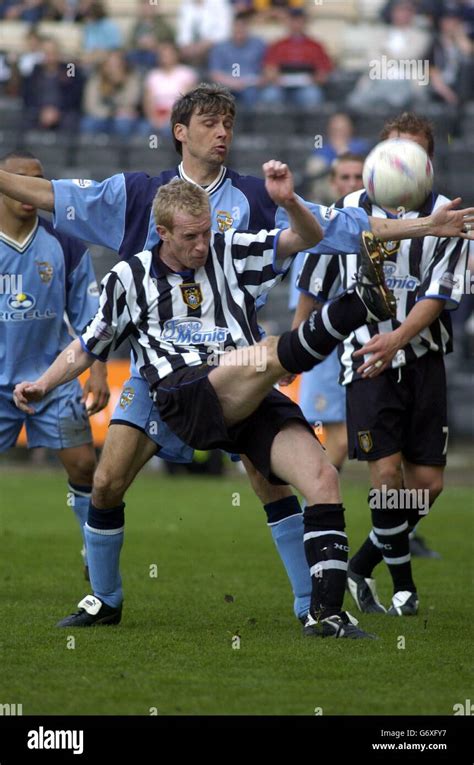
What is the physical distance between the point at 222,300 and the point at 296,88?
13.8 m

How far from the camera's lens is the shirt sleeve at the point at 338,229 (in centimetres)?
604

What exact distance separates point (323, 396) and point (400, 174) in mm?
3012

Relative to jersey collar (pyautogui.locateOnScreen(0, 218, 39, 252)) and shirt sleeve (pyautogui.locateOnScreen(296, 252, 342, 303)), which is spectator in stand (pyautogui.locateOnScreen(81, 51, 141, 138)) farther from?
shirt sleeve (pyautogui.locateOnScreen(296, 252, 342, 303))

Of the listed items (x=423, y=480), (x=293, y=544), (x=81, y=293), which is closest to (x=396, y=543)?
(x=423, y=480)

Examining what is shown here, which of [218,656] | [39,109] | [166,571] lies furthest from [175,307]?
[39,109]

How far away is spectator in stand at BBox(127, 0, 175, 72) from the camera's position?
19859mm

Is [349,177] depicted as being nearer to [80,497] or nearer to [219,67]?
[80,497]

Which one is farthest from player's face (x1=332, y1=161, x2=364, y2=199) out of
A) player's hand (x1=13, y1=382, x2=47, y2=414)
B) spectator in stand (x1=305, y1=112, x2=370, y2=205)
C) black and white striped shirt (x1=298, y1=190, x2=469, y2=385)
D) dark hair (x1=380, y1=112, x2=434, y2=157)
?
spectator in stand (x1=305, y1=112, x2=370, y2=205)

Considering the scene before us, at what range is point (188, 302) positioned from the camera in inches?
238

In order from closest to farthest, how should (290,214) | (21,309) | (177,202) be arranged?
(290,214), (177,202), (21,309)

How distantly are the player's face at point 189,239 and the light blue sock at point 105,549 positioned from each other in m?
1.28

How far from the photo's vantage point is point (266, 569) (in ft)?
28.9

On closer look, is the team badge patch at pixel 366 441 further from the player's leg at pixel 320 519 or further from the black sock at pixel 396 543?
the player's leg at pixel 320 519
